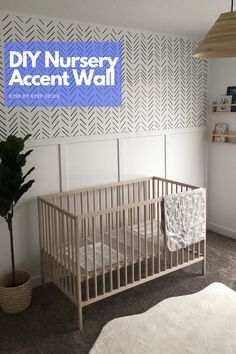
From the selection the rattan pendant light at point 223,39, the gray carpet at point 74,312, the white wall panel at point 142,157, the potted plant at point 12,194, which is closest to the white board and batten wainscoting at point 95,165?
the white wall panel at point 142,157

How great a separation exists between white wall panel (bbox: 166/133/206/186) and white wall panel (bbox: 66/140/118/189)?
2.49ft

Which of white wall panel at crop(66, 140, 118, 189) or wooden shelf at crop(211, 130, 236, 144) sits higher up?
wooden shelf at crop(211, 130, 236, 144)

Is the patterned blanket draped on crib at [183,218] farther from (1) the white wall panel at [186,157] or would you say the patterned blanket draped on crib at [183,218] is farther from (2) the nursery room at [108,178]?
(1) the white wall panel at [186,157]

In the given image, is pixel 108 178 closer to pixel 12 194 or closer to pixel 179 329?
pixel 12 194

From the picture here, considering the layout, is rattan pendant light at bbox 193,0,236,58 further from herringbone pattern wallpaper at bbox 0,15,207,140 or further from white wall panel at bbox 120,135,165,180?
white wall panel at bbox 120,135,165,180

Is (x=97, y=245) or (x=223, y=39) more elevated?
(x=223, y=39)

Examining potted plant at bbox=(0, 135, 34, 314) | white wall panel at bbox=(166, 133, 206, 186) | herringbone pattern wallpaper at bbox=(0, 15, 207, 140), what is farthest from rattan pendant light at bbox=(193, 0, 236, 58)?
white wall panel at bbox=(166, 133, 206, 186)

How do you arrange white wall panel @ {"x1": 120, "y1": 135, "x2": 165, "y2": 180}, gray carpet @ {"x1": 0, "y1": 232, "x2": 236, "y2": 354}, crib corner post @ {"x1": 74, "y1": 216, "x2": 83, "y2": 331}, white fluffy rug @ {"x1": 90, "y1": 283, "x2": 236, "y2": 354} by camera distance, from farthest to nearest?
1. white wall panel @ {"x1": 120, "y1": 135, "x2": 165, "y2": 180}
2. crib corner post @ {"x1": 74, "y1": 216, "x2": 83, "y2": 331}
3. gray carpet @ {"x1": 0, "y1": 232, "x2": 236, "y2": 354}
4. white fluffy rug @ {"x1": 90, "y1": 283, "x2": 236, "y2": 354}

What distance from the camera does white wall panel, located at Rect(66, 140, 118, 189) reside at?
3441 millimetres

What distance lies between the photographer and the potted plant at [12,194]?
8.87ft

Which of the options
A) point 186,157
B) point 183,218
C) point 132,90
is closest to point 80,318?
point 183,218

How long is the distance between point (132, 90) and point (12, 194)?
168 centimetres

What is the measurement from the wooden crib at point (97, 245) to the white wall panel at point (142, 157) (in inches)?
4.2

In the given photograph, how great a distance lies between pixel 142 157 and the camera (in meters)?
3.93
